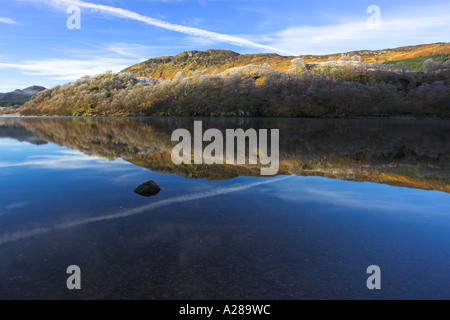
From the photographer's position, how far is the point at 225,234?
747 centimetres

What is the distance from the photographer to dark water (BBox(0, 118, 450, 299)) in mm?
5199

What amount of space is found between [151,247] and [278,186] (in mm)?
7387

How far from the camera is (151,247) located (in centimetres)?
668

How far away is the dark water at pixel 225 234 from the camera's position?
5.20 m

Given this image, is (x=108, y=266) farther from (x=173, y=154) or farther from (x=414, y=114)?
(x=414, y=114)
